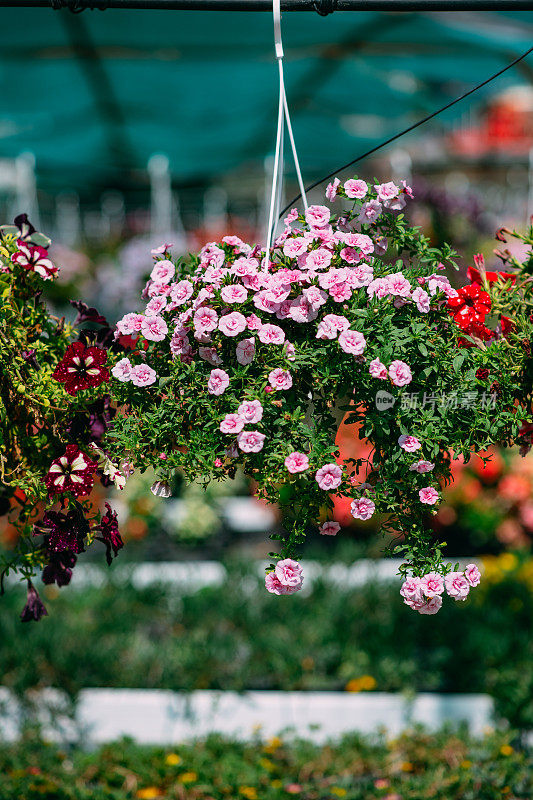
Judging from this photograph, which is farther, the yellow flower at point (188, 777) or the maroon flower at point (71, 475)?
the yellow flower at point (188, 777)

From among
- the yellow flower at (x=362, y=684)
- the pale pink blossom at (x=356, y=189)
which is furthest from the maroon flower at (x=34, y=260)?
the yellow flower at (x=362, y=684)

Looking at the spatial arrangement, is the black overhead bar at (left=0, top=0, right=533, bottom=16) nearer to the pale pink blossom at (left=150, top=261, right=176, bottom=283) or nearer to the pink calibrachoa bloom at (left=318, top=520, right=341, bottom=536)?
the pale pink blossom at (left=150, top=261, right=176, bottom=283)

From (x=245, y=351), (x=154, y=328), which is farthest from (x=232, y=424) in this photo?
(x=154, y=328)

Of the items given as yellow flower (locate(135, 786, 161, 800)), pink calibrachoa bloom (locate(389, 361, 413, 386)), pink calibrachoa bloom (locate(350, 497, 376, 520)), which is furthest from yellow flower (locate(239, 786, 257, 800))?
pink calibrachoa bloom (locate(389, 361, 413, 386))

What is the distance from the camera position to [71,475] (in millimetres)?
1358

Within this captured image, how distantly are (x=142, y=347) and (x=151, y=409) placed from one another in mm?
121

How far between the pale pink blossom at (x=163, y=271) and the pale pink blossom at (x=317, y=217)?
275 mm

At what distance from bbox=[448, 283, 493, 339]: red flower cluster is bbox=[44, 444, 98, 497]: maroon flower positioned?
0.75 m

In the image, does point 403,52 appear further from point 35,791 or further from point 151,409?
point 35,791

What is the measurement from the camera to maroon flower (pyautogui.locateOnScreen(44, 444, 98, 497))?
135cm

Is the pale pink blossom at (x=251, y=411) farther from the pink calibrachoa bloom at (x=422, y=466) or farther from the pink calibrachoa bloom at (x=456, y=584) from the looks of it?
the pink calibrachoa bloom at (x=456, y=584)

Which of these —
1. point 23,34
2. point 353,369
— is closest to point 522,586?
point 353,369

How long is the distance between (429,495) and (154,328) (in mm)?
590

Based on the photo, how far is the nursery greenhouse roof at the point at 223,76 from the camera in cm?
400
